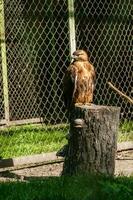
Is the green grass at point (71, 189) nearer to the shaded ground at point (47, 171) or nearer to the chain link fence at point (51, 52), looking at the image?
the shaded ground at point (47, 171)

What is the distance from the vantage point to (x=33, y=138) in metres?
9.37

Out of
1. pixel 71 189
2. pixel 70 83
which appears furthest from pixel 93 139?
pixel 70 83

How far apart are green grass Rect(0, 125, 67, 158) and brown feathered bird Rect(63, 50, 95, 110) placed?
42.2 inches

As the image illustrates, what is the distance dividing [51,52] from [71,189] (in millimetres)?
4436

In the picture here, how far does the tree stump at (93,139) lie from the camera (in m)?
5.79

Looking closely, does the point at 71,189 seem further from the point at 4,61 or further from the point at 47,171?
the point at 4,61

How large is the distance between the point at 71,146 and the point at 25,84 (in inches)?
143

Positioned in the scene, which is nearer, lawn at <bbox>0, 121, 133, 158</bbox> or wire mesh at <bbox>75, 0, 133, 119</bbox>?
lawn at <bbox>0, 121, 133, 158</bbox>

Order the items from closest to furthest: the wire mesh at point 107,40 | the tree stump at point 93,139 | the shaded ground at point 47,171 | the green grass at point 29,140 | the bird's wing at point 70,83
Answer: the tree stump at point 93,139, the shaded ground at point 47,171, the bird's wing at point 70,83, the green grass at point 29,140, the wire mesh at point 107,40

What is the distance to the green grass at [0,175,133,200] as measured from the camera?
4.70 meters

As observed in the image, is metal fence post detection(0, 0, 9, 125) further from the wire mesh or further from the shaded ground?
the shaded ground

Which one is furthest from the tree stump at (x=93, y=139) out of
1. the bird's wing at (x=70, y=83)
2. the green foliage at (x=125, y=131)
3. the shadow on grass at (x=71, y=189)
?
the green foliage at (x=125, y=131)

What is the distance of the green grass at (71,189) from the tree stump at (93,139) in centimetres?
21

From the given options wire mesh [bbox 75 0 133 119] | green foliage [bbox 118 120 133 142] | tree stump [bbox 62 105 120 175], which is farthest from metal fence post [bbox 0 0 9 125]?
tree stump [bbox 62 105 120 175]
